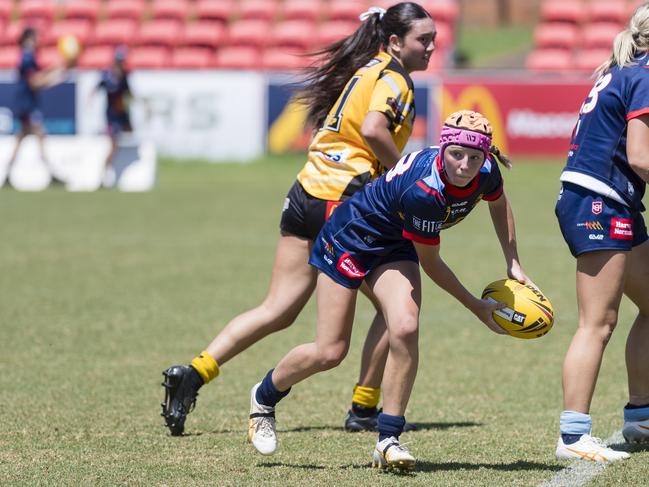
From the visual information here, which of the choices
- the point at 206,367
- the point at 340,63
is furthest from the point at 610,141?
the point at 206,367

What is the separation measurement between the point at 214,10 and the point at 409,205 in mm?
22653

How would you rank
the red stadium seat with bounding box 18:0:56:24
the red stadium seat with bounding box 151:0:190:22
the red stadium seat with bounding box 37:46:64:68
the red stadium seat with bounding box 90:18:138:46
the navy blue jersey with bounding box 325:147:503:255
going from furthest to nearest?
1. the red stadium seat with bounding box 18:0:56:24
2. the red stadium seat with bounding box 151:0:190:22
3. the red stadium seat with bounding box 90:18:138:46
4. the red stadium seat with bounding box 37:46:64:68
5. the navy blue jersey with bounding box 325:147:503:255

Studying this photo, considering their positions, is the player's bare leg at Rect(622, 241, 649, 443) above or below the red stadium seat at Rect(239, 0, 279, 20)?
below

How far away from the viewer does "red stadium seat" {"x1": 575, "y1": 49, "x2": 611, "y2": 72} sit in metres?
23.5

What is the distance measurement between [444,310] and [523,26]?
2398 cm

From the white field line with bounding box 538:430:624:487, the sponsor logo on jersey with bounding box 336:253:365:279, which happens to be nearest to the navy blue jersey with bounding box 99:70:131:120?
the sponsor logo on jersey with bounding box 336:253:365:279

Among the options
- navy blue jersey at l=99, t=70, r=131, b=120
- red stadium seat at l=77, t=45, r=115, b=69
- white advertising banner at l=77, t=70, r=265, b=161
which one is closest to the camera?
navy blue jersey at l=99, t=70, r=131, b=120

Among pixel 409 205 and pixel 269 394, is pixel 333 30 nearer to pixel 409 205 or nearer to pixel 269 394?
pixel 269 394

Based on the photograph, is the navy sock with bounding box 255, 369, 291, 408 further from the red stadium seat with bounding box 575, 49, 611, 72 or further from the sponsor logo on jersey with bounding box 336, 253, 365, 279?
the red stadium seat with bounding box 575, 49, 611, 72

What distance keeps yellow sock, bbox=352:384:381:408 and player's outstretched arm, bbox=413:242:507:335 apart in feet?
3.91

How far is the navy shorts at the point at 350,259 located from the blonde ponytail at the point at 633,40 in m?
1.24

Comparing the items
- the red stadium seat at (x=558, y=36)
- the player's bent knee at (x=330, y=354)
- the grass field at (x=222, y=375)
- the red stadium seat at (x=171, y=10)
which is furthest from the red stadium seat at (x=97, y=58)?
the player's bent knee at (x=330, y=354)

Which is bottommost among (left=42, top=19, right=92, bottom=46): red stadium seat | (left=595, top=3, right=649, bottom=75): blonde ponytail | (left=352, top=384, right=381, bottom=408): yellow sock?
(left=352, top=384, right=381, bottom=408): yellow sock

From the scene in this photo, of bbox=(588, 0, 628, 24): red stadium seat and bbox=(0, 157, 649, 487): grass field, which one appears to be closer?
bbox=(0, 157, 649, 487): grass field
